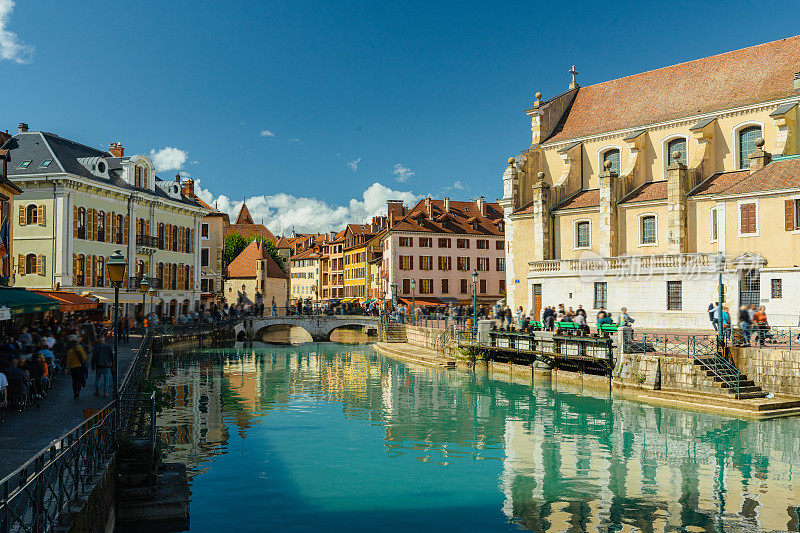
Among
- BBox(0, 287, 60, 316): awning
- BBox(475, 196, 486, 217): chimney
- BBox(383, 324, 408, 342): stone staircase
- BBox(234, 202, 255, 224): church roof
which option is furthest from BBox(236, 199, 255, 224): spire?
BBox(0, 287, 60, 316): awning

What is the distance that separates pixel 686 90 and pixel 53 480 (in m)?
44.4

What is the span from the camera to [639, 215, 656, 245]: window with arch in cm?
3909

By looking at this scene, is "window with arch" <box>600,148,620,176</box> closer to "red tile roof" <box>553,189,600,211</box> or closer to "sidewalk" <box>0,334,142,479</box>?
"red tile roof" <box>553,189,600,211</box>

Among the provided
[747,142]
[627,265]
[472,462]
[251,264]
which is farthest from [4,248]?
[251,264]

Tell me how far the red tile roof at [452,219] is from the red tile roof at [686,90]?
22681mm

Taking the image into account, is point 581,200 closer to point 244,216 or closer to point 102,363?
point 102,363

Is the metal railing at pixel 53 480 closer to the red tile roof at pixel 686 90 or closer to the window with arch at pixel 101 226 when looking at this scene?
the window with arch at pixel 101 226

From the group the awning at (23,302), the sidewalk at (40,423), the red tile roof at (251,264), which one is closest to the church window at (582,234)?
the sidewalk at (40,423)

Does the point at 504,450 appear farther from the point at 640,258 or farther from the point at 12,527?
the point at 640,258

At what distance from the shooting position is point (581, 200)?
143 ft

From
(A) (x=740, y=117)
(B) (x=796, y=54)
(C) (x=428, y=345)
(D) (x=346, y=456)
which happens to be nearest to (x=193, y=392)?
(D) (x=346, y=456)

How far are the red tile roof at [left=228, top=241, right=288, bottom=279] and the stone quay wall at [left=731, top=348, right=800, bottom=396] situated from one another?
5835 cm

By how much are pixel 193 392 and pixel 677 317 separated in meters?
23.1

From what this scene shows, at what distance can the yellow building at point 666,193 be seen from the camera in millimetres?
30297
